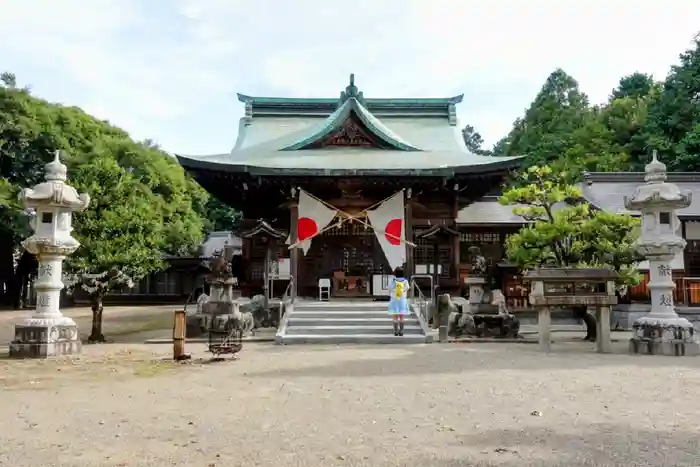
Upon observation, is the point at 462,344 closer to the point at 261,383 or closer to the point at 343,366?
the point at 343,366

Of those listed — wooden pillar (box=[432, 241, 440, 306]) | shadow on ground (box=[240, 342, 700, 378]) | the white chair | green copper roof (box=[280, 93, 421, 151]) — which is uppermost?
green copper roof (box=[280, 93, 421, 151])

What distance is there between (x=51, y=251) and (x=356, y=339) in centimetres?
731

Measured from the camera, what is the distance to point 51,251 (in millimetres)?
11609

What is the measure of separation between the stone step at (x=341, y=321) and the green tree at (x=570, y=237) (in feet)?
12.3

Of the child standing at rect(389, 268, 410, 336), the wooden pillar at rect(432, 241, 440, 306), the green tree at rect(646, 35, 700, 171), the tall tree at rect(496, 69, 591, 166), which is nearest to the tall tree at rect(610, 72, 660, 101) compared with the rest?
the tall tree at rect(496, 69, 591, 166)

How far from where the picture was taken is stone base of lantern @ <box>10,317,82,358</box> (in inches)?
431

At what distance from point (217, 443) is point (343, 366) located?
464cm

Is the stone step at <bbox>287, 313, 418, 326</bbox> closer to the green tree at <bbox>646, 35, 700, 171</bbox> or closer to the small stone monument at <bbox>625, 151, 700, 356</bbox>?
the small stone monument at <bbox>625, 151, 700, 356</bbox>

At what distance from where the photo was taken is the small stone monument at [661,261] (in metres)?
10.8

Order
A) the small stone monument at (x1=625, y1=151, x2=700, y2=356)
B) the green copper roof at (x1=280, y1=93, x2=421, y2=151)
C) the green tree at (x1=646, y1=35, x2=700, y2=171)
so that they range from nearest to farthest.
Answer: the small stone monument at (x1=625, y1=151, x2=700, y2=356) < the green copper roof at (x1=280, y1=93, x2=421, y2=151) < the green tree at (x1=646, y1=35, x2=700, y2=171)

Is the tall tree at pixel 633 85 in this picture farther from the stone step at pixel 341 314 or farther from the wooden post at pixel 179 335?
the wooden post at pixel 179 335

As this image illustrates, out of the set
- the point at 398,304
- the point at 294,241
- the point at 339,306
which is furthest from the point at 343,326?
the point at 294,241

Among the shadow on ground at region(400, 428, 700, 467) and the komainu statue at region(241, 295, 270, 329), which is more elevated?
the komainu statue at region(241, 295, 270, 329)

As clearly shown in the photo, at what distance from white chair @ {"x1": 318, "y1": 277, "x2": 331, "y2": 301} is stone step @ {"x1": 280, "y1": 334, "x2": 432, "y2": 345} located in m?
4.99
